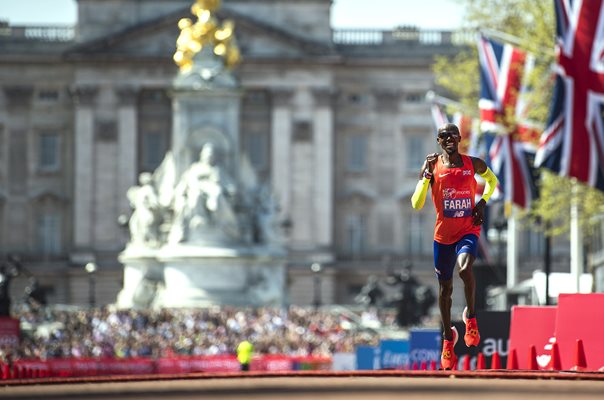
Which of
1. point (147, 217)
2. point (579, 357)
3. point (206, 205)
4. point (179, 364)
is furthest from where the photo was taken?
point (147, 217)

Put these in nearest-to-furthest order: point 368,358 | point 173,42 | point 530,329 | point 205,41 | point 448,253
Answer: point 448,253
point 530,329
point 368,358
point 205,41
point 173,42

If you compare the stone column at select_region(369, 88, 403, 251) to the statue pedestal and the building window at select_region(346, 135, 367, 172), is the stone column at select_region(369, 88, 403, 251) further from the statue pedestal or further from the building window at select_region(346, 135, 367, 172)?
the statue pedestal

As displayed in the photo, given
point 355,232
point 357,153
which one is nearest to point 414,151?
point 357,153

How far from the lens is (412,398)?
14.7m

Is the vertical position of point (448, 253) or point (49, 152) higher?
point (49, 152)

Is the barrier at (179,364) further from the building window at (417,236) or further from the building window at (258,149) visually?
the building window at (417,236)

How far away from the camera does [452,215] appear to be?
2017cm

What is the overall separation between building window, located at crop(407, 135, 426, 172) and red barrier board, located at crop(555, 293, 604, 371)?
312 feet

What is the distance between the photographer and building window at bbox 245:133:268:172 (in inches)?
4537

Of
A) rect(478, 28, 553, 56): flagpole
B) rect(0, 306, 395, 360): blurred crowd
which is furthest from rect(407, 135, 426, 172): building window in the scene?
rect(478, 28, 553, 56): flagpole

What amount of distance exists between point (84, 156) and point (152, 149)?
3.76 meters

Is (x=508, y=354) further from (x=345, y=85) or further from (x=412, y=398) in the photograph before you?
(x=345, y=85)

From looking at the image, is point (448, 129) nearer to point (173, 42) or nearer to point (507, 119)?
point (507, 119)

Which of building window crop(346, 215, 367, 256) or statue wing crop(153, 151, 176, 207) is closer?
statue wing crop(153, 151, 176, 207)
